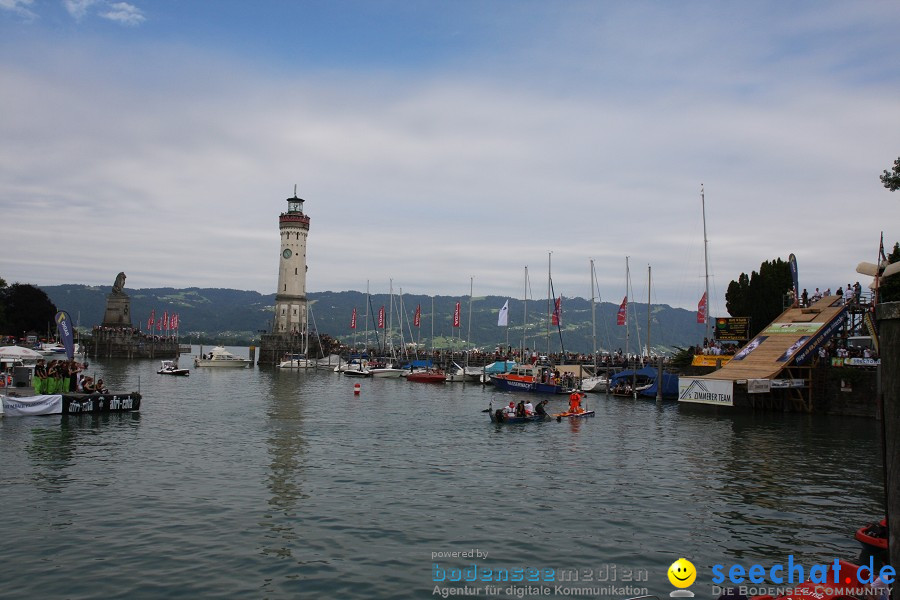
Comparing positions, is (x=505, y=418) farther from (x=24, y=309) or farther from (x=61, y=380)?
(x=24, y=309)

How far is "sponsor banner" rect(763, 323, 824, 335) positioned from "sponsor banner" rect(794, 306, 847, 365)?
0.63m

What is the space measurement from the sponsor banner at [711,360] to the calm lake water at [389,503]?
20.1 m

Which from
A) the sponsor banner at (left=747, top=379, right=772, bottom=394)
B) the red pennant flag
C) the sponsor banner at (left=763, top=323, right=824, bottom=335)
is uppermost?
the red pennant flag

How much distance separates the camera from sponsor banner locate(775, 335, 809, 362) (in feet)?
174

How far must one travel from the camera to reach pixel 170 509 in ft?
66.3

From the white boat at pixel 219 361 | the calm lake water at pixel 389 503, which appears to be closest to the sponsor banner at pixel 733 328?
the calm lake water at pixel 389 503

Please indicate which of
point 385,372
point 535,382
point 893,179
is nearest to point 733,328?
point 535,382

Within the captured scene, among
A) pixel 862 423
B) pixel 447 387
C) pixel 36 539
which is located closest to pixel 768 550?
pixel 36 539

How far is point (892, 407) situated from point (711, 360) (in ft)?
189

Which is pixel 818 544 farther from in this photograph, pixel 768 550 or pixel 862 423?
pixel 862 423

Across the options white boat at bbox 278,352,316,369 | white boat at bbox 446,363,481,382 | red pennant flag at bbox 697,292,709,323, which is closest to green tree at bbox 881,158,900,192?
red pennant flag at bbox 697,292,709,323

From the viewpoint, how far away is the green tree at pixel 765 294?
7006cm

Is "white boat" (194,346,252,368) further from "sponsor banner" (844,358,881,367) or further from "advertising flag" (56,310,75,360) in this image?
"sponsor banner" (844,358,881,367)

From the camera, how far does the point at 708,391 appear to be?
52.3m
